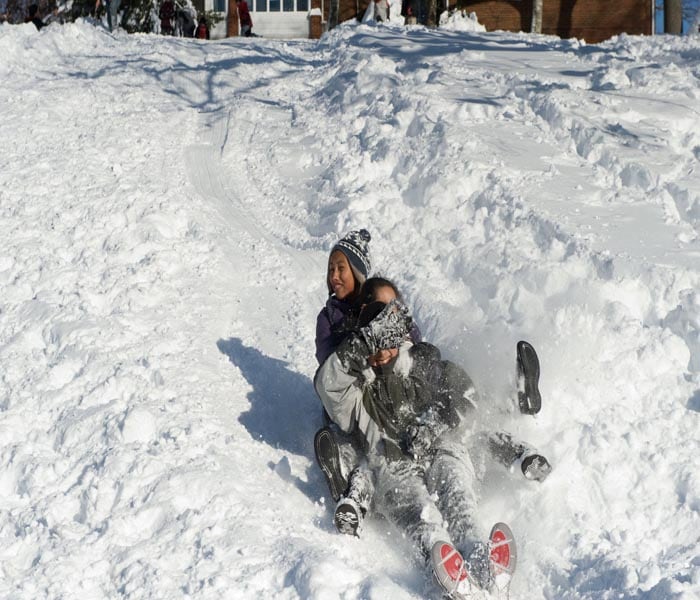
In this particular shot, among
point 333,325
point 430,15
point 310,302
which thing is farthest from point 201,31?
point 333,325

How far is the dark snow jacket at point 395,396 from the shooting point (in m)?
4.70

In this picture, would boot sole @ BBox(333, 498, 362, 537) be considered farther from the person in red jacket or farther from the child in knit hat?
the person in red jacket

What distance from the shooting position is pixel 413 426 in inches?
189

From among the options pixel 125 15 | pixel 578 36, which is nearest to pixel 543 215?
pixel 125 15

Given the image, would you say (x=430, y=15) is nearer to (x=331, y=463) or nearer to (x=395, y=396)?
(x=395, y=396)

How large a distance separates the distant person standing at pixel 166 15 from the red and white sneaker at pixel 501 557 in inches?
675

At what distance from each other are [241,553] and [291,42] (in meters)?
12.2

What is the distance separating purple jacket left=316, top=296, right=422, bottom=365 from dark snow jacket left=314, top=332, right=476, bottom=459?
0.25 metres

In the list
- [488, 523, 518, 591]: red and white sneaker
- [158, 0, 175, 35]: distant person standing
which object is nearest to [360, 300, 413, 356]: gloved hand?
[488, 523, 518, 591]: red and white sneaker

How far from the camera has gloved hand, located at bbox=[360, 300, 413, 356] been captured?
468 cm

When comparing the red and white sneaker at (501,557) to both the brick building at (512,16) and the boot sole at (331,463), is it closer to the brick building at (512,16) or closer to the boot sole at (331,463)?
the boot sole at (331,463)

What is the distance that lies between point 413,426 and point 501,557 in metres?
1.07

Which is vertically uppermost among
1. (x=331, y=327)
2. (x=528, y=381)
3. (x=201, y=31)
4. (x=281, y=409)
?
(x=201, y=31)

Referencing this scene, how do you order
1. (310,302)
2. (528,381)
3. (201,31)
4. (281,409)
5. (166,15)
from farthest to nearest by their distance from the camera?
(201,31), (166,15), (310,302), (281,409), (528,381)
